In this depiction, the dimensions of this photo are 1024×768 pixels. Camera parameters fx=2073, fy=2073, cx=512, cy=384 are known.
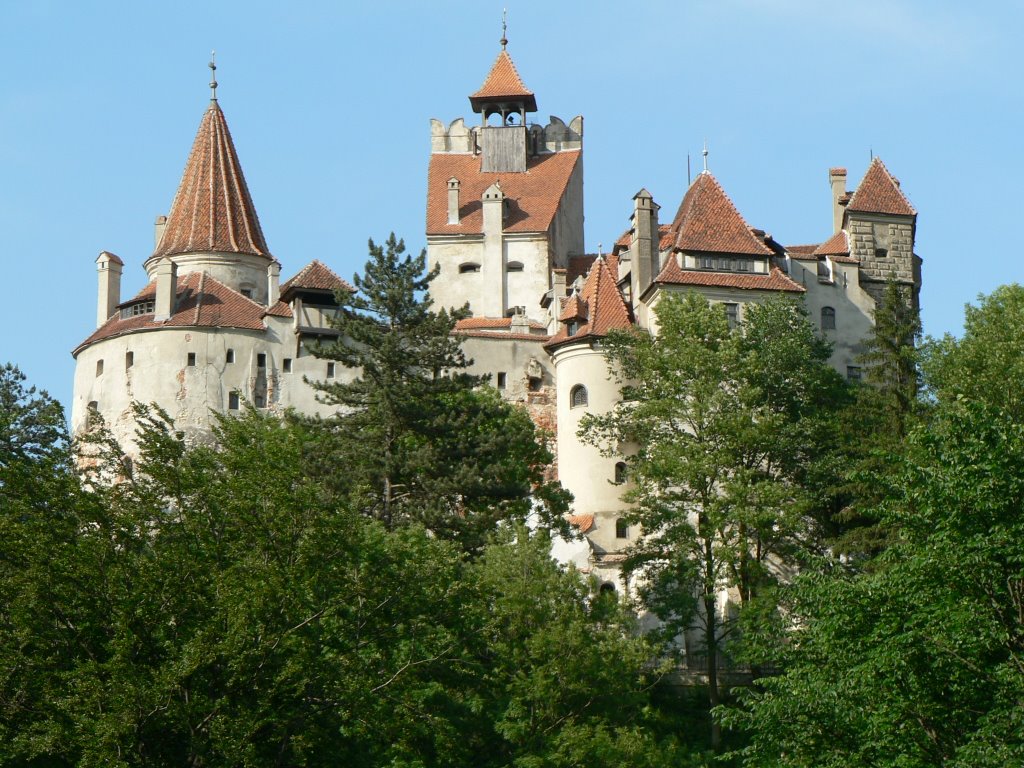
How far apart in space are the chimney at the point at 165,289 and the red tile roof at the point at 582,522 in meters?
19.0

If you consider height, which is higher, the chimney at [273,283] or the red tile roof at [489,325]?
the chimney at [273,283]

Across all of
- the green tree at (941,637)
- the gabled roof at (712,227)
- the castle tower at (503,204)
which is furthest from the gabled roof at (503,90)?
the green tree at (941,637)

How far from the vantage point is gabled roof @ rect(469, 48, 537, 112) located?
87062 mm

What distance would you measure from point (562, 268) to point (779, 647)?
44.4 metres

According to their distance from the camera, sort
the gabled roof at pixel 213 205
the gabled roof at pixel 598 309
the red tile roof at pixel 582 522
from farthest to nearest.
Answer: the gabled roof at pixel 213 205 → the gabled roof at pixel 598 309 → the red tile roof at pixel 582 522

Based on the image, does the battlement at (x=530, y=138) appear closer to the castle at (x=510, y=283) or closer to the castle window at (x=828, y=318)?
the castle at (x=510, y=283)

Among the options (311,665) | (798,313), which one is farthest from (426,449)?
(311,665)

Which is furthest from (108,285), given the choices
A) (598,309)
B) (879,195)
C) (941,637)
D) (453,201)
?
(941,637)

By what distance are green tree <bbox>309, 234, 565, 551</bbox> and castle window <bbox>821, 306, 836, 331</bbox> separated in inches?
459

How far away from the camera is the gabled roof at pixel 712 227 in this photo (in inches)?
2566

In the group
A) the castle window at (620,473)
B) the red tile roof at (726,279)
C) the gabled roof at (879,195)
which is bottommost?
the castle window at (620,473)

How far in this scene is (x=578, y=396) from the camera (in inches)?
2539

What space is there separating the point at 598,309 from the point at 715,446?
37.1ft

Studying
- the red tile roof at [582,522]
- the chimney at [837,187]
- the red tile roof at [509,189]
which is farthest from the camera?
the red tile roof at [509,189]
